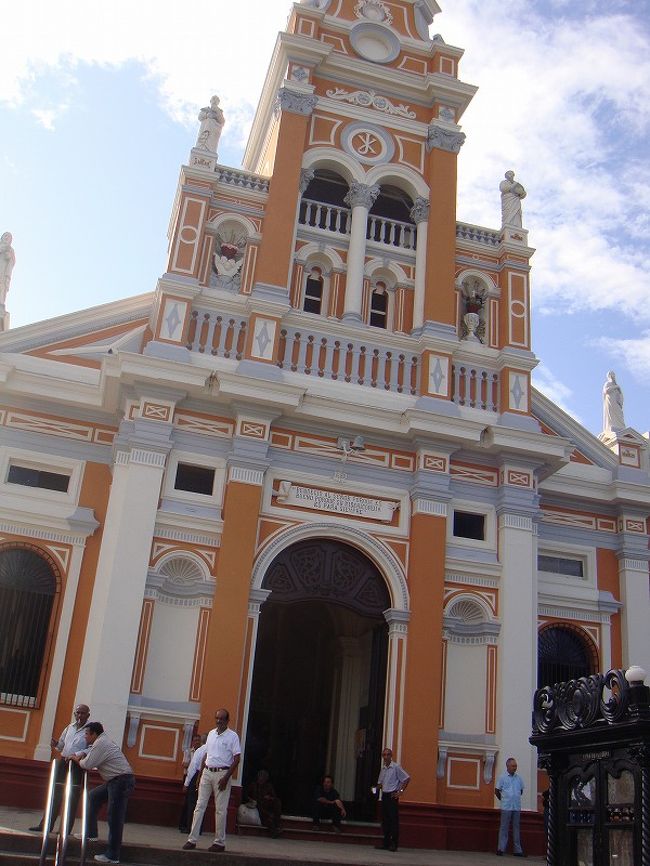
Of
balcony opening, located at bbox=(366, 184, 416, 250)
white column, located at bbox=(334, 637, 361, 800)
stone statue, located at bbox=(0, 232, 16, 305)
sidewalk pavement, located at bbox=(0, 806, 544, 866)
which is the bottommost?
sidewalk pavement, located at bbox=(0, 806, 544, 866)

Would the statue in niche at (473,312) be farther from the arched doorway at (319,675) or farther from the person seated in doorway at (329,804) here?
the person seated in doorway at (329,804)

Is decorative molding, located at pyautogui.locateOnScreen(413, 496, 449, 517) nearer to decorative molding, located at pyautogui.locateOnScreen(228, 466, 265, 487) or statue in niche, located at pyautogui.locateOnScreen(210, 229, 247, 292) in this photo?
decorative molding, located at pyautogui.locateOnScreen(228, 466, 265, 487)

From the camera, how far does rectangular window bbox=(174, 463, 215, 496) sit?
15.5 meters

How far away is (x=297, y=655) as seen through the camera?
20688 mm

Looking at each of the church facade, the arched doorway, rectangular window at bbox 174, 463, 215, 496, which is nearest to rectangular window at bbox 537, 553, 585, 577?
the church facade

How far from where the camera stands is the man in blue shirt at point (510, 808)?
14.1 meters

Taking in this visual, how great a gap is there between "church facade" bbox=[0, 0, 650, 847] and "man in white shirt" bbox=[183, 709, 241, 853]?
279 centimetres

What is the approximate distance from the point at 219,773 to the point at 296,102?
42.8 feet

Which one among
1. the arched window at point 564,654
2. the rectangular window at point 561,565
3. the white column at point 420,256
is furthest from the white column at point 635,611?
the white column at point 420,256

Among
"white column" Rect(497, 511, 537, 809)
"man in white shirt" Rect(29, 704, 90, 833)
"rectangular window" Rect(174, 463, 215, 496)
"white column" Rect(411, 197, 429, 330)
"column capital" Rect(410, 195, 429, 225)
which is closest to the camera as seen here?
"man in white shirt" Rect(29, 704, 90, 833)

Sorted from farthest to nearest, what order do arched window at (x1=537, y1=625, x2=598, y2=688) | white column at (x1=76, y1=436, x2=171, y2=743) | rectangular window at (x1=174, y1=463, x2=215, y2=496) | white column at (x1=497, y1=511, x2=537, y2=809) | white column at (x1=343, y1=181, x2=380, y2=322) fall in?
white column at (x1=343, y1=181, x2=380, y2=322) < arched window at (x1=537, y1=625, x2=598, y2=688) < rectangular window at (x1=174, y1=463, x2=215, y2=496) < white column at (x1=497, y1=511, x2=537, y2=809) < white column at (x1=76, y1=436, x2=171, y2=743)

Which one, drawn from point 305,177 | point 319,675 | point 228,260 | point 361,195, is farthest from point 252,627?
point 305,177

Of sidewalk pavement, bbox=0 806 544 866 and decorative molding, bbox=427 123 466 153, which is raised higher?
decorative molding, bbox=427 123 466 153

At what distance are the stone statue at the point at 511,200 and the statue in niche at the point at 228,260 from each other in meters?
5.68
